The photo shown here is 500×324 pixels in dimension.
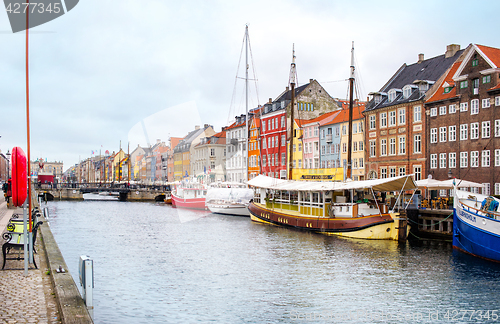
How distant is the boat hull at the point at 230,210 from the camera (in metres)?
60.1

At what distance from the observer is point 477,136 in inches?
1754

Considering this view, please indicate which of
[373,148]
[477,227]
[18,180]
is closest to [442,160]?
[373,148]

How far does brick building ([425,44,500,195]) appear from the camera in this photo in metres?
43.1

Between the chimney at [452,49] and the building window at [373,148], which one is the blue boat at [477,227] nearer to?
the building window at [373,148]

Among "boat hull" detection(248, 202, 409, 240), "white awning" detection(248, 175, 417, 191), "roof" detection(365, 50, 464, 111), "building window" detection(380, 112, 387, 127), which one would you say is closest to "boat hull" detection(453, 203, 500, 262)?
"boat hull" detection(248, 202, 409, 240)

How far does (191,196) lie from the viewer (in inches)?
3034

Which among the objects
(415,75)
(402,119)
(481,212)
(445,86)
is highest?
(415,75)

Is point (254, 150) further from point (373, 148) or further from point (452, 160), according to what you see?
point (452, 160)

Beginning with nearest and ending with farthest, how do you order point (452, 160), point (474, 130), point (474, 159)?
1. point (474, 159)
2. point (474, 130)
3. point (452, 160)

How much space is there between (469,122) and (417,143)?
743 centimetres

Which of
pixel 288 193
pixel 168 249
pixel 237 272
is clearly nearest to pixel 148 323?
pixel 237 272

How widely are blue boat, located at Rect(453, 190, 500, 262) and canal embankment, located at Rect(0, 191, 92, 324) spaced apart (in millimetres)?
20825

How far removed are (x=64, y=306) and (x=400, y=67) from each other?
59330 mm

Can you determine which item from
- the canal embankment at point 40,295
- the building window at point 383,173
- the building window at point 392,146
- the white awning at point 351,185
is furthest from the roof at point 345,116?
the canal embankment at point 40,295
